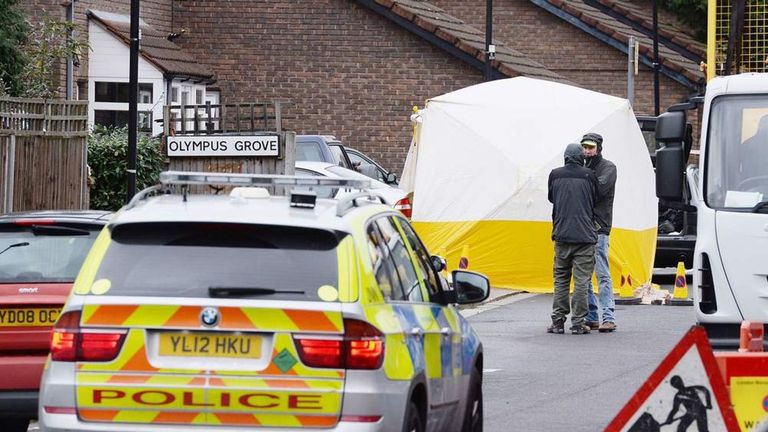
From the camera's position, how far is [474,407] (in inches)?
376

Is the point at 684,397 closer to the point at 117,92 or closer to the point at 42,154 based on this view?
the point at 42,154

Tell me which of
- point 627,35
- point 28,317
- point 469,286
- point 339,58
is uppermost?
point 627,35

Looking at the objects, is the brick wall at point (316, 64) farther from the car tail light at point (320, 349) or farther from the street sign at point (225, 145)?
the car tail light at point (320, 349)

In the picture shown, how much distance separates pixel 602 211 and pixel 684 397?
10.7 m

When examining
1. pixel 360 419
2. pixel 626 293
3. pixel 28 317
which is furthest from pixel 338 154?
pixel 360 419

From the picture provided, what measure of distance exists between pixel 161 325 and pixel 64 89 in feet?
77.2

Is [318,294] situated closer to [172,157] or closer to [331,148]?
[172,157]

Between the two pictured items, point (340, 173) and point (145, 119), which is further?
point (145, 119)

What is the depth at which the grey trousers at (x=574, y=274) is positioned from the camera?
1730cm

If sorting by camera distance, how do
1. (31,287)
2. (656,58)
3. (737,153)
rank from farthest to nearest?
(656,58), (737,153), (31,287)

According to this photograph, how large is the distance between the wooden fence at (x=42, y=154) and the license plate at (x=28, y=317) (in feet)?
30.2

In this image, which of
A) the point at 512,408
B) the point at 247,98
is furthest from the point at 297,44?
the point at 512,408

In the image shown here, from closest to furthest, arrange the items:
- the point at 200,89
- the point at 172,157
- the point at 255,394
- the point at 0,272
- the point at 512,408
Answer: the point at 255,394 → the point at 0,272 → the point at 512,408 → the point at 172,157 → the point at 200,89

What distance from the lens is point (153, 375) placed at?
7.12 metres
